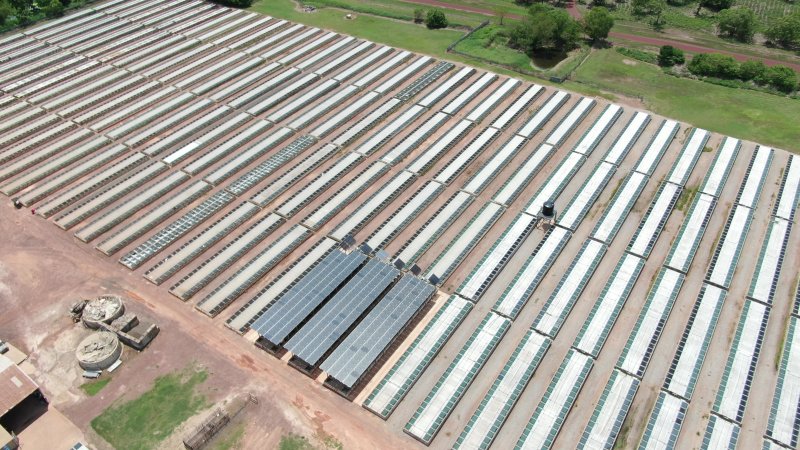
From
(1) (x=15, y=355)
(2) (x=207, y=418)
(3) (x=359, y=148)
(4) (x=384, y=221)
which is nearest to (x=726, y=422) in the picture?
(4) (x=384, y=221)

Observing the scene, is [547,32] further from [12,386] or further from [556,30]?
[12,386]

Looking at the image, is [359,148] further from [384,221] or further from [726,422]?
[726,422]

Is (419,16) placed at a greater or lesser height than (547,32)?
greater

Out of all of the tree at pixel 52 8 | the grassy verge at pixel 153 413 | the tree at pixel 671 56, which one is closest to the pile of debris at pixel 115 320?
the grassy verge at pixel 153 413

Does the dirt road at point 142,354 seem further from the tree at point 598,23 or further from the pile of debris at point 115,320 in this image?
the tree at point 598,23

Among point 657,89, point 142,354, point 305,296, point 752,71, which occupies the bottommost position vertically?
point 142,354

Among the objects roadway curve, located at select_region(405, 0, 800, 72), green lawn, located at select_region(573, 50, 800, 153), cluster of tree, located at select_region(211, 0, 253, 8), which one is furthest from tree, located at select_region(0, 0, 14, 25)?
green lawn, located at select_region(573, 50, 800, 153)

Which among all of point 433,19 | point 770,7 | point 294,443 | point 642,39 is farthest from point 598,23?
point 294,443

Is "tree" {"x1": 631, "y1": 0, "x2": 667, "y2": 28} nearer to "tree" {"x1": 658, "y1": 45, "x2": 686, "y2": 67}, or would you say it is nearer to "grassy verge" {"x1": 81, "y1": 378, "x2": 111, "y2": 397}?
"tree" {"x1": 658, "y1": 45, "x2": 686, "y2": 67}
